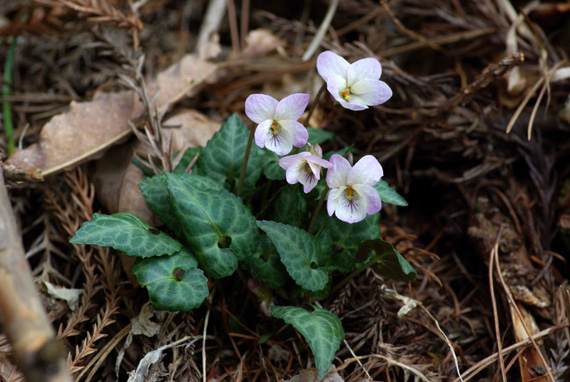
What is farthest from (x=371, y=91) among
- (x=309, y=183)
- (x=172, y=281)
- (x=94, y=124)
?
(x=94, y=124)

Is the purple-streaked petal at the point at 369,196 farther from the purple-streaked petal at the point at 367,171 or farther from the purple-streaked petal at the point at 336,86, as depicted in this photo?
the purple-streaked petal at the point at 336,86

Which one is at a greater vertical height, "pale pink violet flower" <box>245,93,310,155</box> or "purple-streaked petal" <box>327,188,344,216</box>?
"pale pink violet flower" <box>245,93,310,155</box>

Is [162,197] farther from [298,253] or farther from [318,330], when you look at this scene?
[318,330]

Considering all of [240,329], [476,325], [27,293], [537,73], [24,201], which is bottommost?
[476,325]

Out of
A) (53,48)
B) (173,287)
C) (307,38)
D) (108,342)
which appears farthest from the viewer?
(307,38)

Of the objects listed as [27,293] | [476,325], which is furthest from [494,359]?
[27,293]

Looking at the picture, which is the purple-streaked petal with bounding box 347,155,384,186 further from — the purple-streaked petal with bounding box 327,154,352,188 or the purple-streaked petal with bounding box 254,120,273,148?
the purple-streaked petal with bounding box 254,120,273,148

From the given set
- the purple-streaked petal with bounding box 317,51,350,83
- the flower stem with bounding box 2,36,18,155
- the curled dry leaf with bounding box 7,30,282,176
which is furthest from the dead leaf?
the purple-streaked petal with bounding box 317,51,350,83

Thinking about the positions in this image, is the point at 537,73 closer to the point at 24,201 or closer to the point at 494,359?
the point at 494,359
